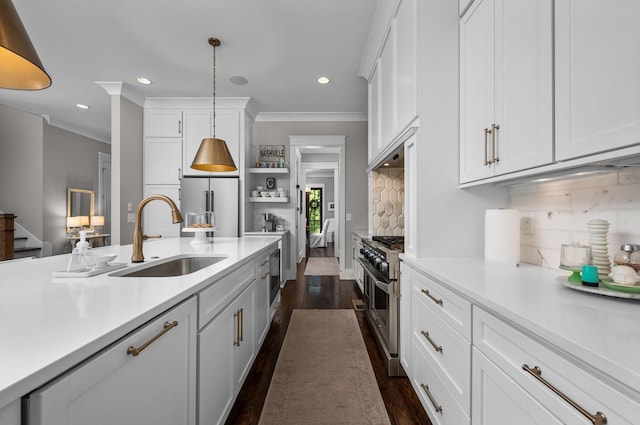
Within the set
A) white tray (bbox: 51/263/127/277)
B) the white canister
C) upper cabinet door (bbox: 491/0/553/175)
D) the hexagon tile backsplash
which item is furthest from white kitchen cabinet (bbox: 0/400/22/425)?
the hexagon tile backsplash

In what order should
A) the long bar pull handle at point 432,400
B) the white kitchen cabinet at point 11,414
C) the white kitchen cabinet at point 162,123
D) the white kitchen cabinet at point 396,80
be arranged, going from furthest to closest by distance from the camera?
the white kitchen cabinet at point 162,123
the white kitchen cabinet at point 396,80
the long bar pull handle at point 432,400
the white kitchen cabinet at point 11,414

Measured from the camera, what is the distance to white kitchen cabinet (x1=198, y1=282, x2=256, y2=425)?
122 cm

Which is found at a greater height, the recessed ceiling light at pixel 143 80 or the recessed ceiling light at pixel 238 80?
the recessed ceiling light at pixel 143 80

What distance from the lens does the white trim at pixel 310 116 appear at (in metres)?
4.96

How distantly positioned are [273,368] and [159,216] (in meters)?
3.28

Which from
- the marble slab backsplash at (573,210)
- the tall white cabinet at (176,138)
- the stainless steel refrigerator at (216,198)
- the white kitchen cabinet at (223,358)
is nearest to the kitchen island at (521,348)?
the marble slab backsplash at (573,210)

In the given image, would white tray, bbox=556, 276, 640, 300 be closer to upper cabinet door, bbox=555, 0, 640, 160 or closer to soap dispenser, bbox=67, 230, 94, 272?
upper cabinet door, bbox=555, 0, 640, 160

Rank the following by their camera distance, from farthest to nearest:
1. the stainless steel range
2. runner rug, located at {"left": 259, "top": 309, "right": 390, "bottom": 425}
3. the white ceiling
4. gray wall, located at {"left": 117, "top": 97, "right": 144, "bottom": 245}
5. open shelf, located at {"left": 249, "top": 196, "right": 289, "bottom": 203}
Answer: open shelf, located at {"left": 249, "top": 196, "right": 289, "bottom": 203} → gray wall, located at {"left": 117, "top": 97, "right": 144, "bottom": 245} → the white ceiling → the stainless steel range → runner rug, located at {"left": 259, "top": 309, "right": 390, "bottom": 425}

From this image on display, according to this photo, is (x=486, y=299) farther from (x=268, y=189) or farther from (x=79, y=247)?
(x=268, y=189)

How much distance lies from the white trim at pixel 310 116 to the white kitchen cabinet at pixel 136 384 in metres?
4.34

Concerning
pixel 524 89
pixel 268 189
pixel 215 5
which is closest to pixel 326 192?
pixel 268 189

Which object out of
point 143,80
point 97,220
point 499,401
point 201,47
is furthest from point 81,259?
point 97,220

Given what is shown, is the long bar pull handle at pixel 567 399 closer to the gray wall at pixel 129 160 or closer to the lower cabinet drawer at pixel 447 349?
the lower cabinet drawer at pixel 447 349

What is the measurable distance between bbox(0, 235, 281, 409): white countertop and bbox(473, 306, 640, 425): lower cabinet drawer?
41.6 inches
